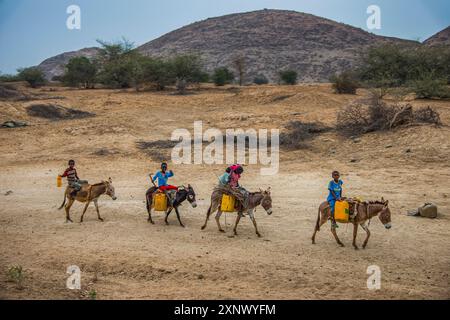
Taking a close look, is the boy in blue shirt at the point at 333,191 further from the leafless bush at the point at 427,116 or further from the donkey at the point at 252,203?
the leafless bush at the point at 427,116

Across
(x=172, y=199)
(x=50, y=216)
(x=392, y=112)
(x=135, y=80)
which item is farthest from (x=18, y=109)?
(x=392, y=112)

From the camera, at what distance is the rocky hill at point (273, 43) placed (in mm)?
76125

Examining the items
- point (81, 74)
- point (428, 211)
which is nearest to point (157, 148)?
point (428, 211)

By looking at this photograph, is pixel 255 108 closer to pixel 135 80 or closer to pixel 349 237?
pixel 135 80

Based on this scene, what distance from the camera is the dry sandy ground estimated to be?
8242 mm

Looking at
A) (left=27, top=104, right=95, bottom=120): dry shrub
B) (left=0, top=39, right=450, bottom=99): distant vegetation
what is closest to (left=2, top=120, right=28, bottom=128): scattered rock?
(left=27, top=104, right=95, bottom=120): dry shrub

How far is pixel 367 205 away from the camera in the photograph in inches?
403

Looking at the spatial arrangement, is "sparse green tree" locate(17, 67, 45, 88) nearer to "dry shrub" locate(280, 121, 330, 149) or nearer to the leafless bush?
"dry shrub" locate(280, 121, 330, 149)

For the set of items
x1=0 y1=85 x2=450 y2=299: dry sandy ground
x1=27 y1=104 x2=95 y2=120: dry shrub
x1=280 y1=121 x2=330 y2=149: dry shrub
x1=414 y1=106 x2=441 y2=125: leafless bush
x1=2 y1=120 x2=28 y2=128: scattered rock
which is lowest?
x1=0 y1=85 x2=450 y2=299: dry sandy ground

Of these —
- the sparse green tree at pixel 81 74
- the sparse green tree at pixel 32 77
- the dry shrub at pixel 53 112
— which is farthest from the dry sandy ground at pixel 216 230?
the sparse green tree at pixel 32 77

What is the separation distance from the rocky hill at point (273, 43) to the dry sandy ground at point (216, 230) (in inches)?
1961

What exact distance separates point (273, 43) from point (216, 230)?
267ft

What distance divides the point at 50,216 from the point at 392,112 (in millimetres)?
17202

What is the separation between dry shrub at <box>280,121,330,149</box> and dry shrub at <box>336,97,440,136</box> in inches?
47.6
